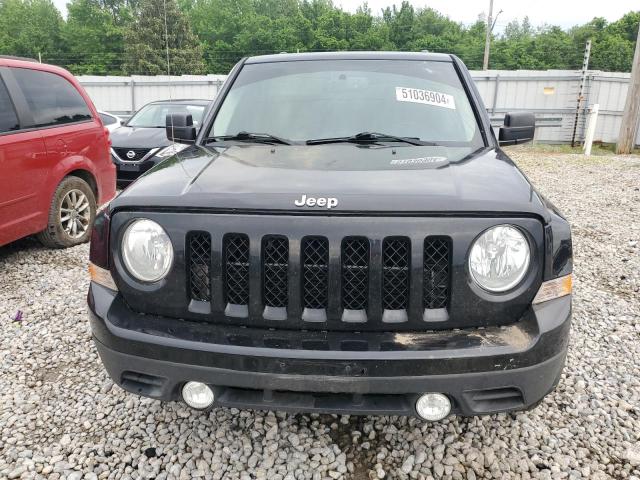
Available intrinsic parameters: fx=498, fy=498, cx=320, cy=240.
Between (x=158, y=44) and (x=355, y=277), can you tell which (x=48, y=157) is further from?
(x=158, y=44)

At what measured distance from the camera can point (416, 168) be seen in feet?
7.20

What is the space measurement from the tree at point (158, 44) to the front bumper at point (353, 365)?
1991 inches

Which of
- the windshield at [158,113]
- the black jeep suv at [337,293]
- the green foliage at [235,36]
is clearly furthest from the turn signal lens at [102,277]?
the green foliage at [235,36]

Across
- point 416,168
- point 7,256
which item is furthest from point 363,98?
point 7,256

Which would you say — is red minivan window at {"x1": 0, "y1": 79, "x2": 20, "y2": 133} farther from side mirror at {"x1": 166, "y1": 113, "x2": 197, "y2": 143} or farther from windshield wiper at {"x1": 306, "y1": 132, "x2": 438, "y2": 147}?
windshield wiper at {"x1": 306, "y1": 132, "x2": 438, "y2": 147}

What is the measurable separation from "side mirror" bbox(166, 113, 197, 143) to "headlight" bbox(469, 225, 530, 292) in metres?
2.15

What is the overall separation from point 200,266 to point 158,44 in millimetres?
56379

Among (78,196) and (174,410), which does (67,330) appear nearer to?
(174,410)

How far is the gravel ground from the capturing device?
2.24 meters

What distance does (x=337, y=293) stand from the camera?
1.82m

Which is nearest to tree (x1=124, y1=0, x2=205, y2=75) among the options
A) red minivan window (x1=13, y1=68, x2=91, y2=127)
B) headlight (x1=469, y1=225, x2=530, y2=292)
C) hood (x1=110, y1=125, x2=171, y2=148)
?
hood (x1=110, y1=125, x2=171, y2=148)

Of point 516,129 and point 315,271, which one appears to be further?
point 516,129

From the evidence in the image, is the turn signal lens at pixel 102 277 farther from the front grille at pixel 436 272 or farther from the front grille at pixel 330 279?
the front grille at pixel 436 272

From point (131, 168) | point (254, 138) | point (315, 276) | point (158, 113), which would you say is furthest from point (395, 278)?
point (158, 113)
